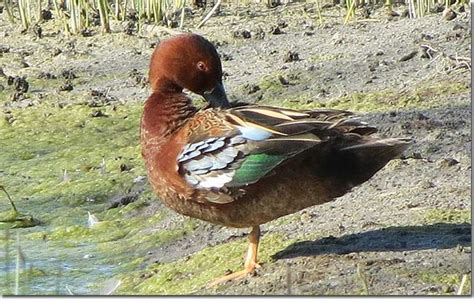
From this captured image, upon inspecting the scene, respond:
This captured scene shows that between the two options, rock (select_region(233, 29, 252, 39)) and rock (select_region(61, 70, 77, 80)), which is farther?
rock (select_region(233, 29, 252, 39))

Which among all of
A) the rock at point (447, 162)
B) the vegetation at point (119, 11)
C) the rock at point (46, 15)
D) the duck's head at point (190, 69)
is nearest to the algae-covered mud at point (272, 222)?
the rock at point (447, 162)

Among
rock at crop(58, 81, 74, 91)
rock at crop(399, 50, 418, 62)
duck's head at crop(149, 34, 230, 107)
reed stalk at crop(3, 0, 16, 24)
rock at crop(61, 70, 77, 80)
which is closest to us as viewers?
duck's head at crop(149, 34, 230, 107)

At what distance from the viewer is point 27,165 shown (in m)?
7.85

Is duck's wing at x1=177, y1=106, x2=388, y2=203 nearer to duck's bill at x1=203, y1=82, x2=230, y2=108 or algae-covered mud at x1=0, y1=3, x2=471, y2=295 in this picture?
duck's bill at x1=203, y1=82, x2=230, y2=108

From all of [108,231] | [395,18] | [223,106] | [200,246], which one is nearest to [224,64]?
[395,18]

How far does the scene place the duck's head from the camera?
5.42 metres

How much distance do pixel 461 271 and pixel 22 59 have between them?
227 inches

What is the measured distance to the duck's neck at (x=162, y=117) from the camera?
5180 mm

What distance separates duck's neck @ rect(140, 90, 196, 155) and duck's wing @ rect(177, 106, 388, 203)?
16cm

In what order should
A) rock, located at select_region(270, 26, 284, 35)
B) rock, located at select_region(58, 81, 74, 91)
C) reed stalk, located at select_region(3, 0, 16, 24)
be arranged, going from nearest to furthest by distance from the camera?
rock, located at select_region(58, 81, 74, 91)
rock, located at select_region(270, 26, 284, 35)
reed stalk, located at select_region(3, 0, 16, 24)

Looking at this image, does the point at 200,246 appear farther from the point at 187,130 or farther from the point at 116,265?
the point at 187,130

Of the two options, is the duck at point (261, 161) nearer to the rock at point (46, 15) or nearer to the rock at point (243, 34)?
the rock at point (243, 34)

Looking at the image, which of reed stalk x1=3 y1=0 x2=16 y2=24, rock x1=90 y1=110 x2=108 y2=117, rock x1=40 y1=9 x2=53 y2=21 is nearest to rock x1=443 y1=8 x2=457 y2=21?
rock x1=90 y1=110 x2=108 y2=117

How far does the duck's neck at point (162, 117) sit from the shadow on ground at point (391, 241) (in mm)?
722
